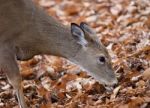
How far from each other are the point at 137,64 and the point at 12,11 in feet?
6.21

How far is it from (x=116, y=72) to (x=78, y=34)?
0.82 m

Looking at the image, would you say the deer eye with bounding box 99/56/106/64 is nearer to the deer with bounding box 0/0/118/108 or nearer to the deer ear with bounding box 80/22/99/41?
the deer with bounding box 0/0/118/108

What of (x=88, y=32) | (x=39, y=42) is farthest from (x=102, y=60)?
(x=39, y=42)

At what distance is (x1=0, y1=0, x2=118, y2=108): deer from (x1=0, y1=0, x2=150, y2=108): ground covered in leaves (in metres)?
0.27

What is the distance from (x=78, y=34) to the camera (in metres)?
8.03

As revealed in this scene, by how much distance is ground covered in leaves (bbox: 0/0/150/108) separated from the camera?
763 cm

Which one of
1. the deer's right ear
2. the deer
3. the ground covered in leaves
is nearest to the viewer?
the ground covered in leaves

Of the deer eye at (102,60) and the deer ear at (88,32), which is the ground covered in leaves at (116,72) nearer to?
the deer eye at (102,60)

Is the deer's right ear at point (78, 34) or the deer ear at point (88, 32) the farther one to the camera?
the deer ear at point (88, 32)

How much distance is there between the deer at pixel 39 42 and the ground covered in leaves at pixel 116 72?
0.27m

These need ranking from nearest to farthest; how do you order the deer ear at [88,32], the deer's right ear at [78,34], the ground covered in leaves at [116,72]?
the ground covered in leaves at [116,72] → the deer's right ear at [78,34] → the deer ear at [88,32]

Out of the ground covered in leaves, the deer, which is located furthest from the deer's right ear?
the ground covered in leaves

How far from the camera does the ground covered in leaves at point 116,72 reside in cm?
763

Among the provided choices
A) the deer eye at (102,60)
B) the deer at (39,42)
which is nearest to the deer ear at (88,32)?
the deer at (39,42)
